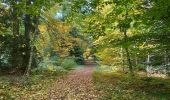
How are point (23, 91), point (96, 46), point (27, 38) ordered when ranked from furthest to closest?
point (27, 38) → point (96, 46) → point (23, 91)

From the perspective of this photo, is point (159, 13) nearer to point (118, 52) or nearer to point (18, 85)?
point (18, 85)

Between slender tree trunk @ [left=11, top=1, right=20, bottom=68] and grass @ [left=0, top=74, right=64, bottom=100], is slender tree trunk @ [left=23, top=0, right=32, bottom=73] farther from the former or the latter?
grass @ [left=0, top=74, right=64, bottom=100]

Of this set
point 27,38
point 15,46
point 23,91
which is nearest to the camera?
point 23,91

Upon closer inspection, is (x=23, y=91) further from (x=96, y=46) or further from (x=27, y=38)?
(x=27, y=38)

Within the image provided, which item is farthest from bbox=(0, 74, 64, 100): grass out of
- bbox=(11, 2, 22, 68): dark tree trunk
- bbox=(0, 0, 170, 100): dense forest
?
bbox=(11, 2, 22, 68): dark tree trunk

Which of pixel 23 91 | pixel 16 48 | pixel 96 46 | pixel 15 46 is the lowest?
pixel 23 91

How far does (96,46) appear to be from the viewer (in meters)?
19.8

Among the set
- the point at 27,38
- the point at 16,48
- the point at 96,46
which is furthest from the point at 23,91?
the point at 27,38

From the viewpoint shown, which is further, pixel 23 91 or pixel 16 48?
pixel 16 48

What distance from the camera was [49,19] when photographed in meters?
24.0

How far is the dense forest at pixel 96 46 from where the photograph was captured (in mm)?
10977

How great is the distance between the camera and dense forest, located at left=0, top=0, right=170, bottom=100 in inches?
432

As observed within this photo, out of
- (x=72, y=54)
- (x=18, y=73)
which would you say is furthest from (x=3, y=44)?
(x=72, y=54)

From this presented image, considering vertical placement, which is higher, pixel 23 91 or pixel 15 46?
pixel 15 46
